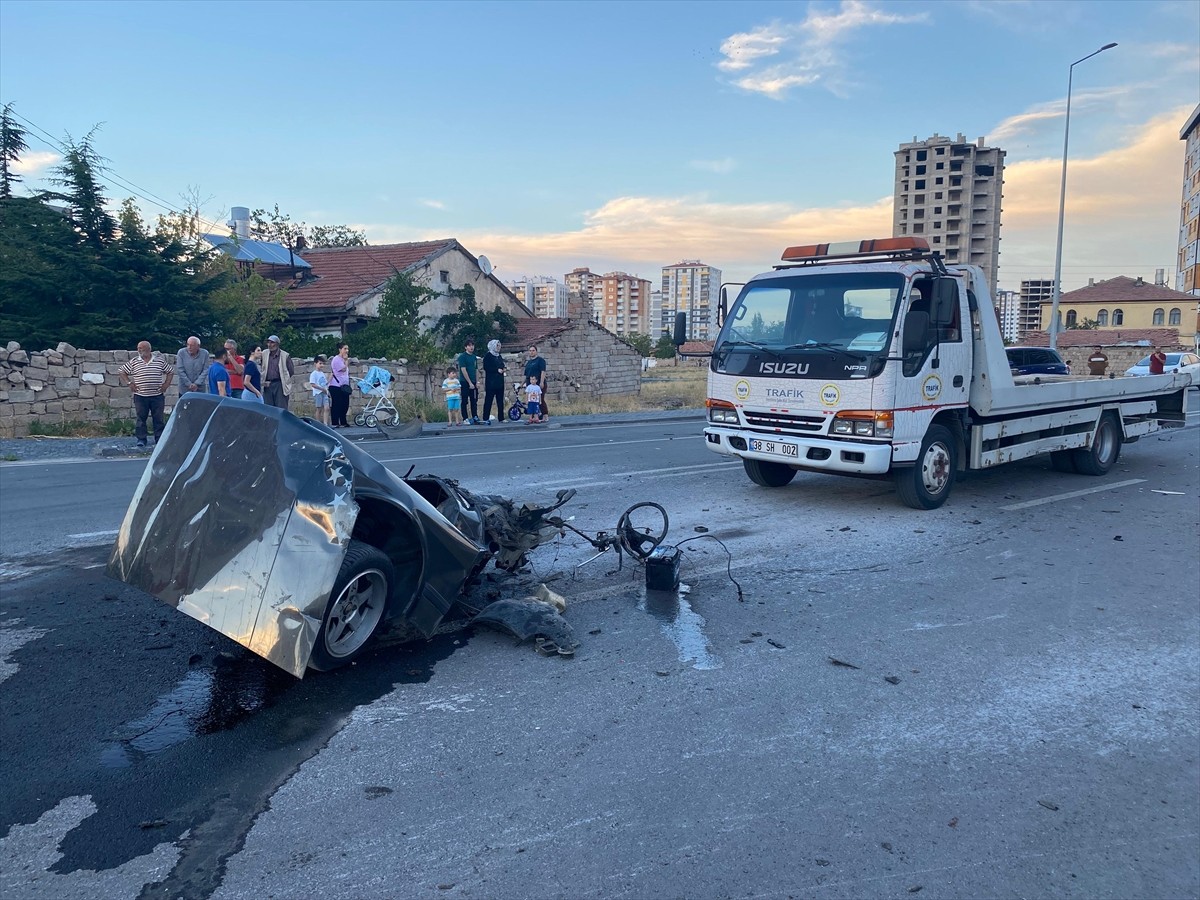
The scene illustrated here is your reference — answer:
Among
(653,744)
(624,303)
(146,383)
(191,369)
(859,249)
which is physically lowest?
(653,744)

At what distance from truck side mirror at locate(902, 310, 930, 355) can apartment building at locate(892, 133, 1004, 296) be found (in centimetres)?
1670

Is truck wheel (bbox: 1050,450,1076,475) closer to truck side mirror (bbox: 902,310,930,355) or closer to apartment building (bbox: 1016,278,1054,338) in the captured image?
truck side mirror (bbox: 902,310,930,355)

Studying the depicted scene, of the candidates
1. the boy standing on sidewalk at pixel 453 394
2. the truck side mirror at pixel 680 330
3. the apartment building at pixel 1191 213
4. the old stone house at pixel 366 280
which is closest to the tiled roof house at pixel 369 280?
the old stone house at pixel 366 280

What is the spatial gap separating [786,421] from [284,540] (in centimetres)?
579

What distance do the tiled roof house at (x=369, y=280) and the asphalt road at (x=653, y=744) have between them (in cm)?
2513

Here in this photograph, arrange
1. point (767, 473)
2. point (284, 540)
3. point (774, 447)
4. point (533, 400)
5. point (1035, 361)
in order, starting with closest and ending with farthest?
point (284, 540) < point (774, 447) < point (767, 473) < point (1035, 361) < point (533, 400)

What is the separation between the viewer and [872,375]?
26.8ft

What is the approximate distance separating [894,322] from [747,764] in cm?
563

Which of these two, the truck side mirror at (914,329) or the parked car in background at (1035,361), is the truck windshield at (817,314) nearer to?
the truck side mirror at (914,329)

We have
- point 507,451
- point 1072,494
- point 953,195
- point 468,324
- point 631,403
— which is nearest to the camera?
point 1072,494

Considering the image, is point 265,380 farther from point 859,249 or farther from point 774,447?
point 859,249

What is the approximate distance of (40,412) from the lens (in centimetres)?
1750

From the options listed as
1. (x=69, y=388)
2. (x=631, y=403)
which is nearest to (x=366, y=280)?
(x=631, y=403)

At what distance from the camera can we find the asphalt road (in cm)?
302
